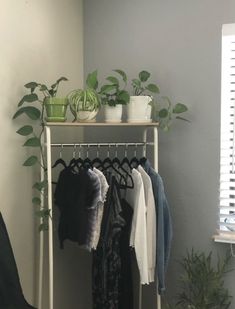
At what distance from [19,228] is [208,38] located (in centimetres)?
165

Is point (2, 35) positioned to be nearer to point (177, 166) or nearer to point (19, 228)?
point (19, 228)

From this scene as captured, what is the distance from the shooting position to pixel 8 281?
1882mm

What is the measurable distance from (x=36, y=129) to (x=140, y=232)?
871 millimetres

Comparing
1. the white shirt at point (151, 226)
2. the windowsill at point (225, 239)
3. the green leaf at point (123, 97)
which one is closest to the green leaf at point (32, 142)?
the green leaf at point (123, 97)

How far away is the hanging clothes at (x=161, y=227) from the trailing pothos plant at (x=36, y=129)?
0.65m

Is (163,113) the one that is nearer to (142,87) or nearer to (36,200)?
(142,87)

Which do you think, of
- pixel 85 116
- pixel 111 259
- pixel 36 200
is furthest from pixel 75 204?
pixel 85 116

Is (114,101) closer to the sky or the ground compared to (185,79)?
closer to the ground

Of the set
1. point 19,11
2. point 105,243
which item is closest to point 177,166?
point 105,243

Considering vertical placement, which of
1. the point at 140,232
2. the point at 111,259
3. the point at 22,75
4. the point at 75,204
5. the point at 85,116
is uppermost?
the point at 22,75

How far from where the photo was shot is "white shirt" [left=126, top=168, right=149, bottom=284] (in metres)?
2.30

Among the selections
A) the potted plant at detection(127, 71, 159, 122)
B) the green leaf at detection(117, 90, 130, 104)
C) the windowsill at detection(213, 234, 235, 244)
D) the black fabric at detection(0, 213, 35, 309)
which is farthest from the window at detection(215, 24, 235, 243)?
the black fabric at detection(0, 213, 35, 309)

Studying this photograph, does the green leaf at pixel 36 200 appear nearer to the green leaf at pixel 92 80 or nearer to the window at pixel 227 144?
the green leaf at pixel 92 80

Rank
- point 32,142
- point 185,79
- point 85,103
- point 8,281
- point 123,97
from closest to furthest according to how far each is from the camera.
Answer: point 8,281
point 32,142
point 85,103
point 123,97
point 185,79
